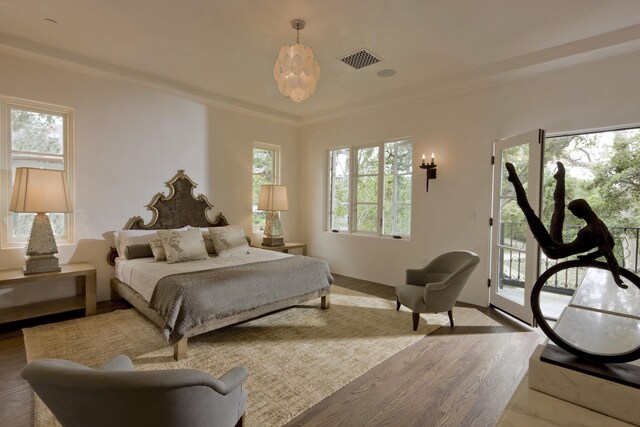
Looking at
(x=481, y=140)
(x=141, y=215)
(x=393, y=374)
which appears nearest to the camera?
(x=393, y=374)

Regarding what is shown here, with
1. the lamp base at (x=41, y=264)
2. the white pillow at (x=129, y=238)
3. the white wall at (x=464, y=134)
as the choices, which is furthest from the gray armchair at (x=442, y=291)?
the lamp base at (x=41, y=264)

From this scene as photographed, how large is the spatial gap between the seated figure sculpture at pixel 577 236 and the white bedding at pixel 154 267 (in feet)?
9.74

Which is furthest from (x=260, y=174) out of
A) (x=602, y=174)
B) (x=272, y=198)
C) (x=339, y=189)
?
(x=602, y=174)

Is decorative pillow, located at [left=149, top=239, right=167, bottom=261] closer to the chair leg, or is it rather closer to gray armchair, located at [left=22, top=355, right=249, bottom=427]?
Result: gray armchair, located at [left=22, top=355, right=249, bottom=427]

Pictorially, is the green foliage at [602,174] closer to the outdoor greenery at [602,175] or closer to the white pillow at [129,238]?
the outdoor greenery at [602,175]

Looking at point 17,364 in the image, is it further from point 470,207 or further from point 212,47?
point 470,207

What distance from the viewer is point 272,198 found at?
5227 millimetres

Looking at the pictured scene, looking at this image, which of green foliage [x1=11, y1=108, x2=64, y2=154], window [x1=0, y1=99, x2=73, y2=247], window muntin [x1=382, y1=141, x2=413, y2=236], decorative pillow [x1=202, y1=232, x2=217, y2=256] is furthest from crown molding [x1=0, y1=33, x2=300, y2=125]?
window muntin [x1=382, y1=141, x2=413, y2=236]

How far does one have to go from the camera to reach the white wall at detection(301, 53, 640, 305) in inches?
127

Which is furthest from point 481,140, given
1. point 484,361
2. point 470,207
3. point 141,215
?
point 141,215

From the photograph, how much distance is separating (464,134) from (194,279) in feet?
12.1

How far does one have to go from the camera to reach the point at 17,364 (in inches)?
101

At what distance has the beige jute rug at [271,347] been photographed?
223 centimetres

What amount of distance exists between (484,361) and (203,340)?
2490 mm
